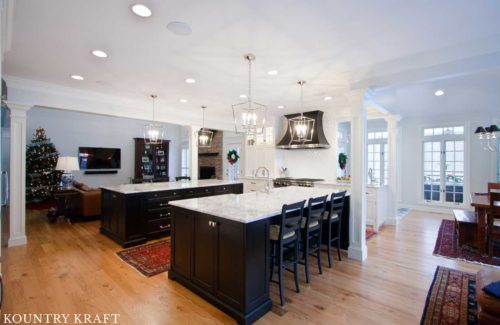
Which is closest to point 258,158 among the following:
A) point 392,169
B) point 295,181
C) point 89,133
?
point 295,181

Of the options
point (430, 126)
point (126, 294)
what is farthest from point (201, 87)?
point (430, 126)

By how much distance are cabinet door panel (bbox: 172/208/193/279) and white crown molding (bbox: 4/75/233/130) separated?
314 centimetres

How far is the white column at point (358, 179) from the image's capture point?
12.2ft

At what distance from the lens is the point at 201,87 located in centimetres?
441

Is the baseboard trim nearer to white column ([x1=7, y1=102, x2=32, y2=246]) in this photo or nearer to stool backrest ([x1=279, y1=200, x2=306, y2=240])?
stool backrest ([x1=279, y1=200, x2=306, y2=240])

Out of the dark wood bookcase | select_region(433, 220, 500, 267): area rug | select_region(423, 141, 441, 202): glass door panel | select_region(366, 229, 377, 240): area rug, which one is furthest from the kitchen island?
the dark wood bookcase

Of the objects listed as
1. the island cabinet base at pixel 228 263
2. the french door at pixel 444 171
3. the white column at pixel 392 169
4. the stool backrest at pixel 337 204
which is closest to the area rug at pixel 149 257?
the island cabinet base at pixel 228 263

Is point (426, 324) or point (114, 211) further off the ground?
point (114, 211)

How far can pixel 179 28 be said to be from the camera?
2457 mm

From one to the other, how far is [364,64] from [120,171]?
9.19m

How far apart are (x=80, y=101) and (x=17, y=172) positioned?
153 cm

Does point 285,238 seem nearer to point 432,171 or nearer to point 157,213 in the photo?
point 157,213

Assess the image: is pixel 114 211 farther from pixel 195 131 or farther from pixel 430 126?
pixel 430 126

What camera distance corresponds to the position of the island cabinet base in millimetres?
2322
